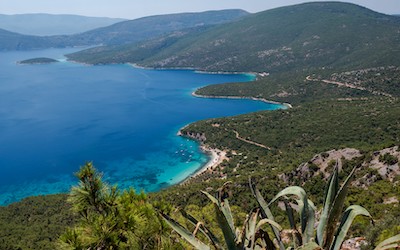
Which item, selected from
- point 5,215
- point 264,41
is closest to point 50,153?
point 5,215

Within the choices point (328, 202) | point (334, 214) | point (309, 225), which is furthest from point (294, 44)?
point (334, 214)

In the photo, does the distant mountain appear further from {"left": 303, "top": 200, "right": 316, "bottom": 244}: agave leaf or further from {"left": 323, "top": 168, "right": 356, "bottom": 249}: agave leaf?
{"left": 323, "top": 168, "right": 356, "bottom": 249}: agave leaf

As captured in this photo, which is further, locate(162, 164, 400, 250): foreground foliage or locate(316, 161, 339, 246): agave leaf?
locate(316, 161, 339, 246): agave leaf

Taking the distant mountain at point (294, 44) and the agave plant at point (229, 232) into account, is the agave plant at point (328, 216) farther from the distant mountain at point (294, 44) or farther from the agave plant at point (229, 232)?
the distant mountain at point (294, 44)

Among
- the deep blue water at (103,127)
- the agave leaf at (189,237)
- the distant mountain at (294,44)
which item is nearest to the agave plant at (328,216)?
the agave leaf at (189,237)

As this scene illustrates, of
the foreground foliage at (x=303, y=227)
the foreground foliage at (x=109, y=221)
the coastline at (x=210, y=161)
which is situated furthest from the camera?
the coastline at (x=210, y=161)

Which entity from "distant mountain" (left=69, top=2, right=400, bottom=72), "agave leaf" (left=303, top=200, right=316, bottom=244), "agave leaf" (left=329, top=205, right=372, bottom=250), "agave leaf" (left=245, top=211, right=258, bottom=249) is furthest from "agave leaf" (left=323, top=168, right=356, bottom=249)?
"distant mountain" (left=69, top=2, right=400, bottom=72)
